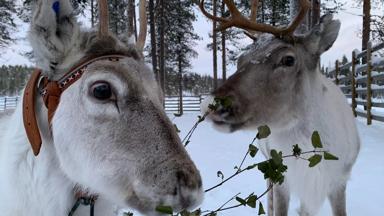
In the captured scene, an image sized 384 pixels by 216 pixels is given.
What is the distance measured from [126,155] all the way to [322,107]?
2468 millimetres

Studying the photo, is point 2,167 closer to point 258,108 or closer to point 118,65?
point 118,65

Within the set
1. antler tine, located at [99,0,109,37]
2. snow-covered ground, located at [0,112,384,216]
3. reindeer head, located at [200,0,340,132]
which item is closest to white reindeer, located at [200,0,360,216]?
reindeer head, located at [200,0,340,132]

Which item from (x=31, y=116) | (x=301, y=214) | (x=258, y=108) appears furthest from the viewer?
(x=301, y=214)

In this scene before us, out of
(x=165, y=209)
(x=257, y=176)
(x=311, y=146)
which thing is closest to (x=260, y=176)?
(x=257, y=176)

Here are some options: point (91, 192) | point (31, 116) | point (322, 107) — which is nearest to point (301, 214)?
point (322, 107)

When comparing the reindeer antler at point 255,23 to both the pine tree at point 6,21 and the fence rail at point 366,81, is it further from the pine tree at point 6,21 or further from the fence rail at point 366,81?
the pine tree at point 6,21

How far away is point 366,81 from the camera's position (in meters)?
10.9

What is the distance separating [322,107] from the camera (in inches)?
139

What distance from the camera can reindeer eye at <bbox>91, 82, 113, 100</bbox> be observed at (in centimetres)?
158

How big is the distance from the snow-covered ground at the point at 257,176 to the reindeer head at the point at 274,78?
144cm

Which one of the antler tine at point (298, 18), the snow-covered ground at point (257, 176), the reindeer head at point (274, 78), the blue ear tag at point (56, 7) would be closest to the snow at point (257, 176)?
the snow-covered ground at point (257, 176)

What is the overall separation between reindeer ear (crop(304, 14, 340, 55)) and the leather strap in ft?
8.48

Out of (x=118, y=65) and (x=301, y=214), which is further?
(x=301, y=214)

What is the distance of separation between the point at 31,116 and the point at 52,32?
0.36 meters
